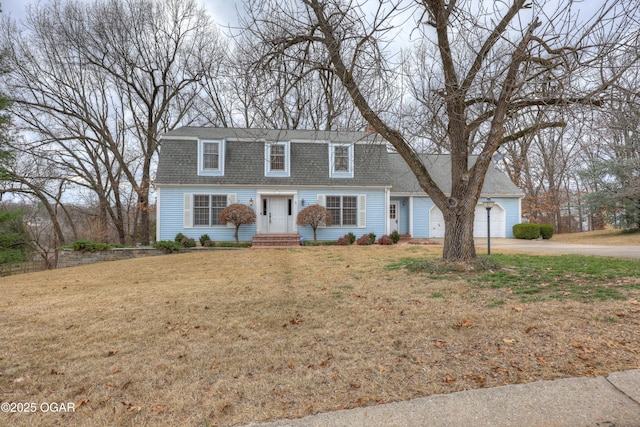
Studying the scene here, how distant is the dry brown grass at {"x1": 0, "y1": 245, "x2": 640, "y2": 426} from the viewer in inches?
87.9

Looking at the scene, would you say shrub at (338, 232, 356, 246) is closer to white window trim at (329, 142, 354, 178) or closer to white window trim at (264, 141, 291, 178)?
white window trim at (329, 142, 354, 178)

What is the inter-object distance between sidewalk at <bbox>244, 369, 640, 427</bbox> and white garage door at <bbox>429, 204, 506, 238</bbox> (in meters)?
15.3

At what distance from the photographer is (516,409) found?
2.05 metres

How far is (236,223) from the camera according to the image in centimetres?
1408

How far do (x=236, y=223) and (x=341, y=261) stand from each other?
22.6 feet

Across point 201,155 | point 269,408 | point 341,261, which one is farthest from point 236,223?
point 269,408

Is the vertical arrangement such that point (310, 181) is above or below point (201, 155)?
below

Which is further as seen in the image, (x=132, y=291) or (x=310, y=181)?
(x=310, y=181)

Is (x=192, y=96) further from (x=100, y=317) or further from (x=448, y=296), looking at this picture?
(x=448, y=296)

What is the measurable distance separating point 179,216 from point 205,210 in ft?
3.85

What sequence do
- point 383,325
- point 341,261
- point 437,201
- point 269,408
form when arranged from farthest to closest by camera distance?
point 341,261 → point 437,201 → point 383,325 → point 269,408

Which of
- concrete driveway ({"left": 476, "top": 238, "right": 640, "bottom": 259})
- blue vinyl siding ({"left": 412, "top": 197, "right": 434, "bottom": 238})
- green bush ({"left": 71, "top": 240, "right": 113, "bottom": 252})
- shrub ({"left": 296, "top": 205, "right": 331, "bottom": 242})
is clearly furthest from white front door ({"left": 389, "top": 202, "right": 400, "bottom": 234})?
green bush ({"left": 71, "top": 240, "right": 113, "bottom": 252})

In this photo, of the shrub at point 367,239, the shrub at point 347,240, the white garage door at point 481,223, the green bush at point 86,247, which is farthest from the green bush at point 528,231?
the green bush at point 86,247

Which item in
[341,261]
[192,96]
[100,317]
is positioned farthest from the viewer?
[192,96]
